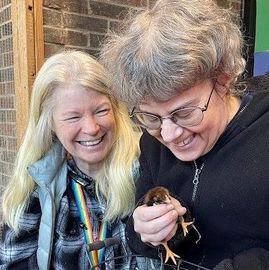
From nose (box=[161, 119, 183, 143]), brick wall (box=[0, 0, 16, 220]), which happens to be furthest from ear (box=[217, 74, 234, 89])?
brick wall (box=[0, 0, 16, 220])

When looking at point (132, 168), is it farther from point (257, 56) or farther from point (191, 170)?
point (257, 56)

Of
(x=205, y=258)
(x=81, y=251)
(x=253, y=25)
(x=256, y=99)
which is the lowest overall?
(x=81, y=251)

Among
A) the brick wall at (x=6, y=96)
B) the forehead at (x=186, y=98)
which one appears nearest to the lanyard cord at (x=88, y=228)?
the forehead at (x=186, y=98)

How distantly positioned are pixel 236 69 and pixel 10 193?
972 mm

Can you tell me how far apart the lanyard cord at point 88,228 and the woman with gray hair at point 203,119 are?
417 millimetres

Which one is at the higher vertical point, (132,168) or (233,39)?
(233,39)

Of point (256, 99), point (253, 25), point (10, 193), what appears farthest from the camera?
point (253, 25)

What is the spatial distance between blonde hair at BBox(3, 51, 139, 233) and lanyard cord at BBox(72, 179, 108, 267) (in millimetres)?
58

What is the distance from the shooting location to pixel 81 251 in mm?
1464

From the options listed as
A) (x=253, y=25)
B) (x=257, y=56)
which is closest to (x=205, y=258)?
(x=257, y=56)

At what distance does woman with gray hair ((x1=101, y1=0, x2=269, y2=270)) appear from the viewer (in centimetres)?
90

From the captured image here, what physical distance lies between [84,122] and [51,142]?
217 mm

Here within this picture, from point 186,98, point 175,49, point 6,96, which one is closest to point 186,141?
point 186,98

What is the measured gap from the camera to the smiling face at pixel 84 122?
4.65ft
